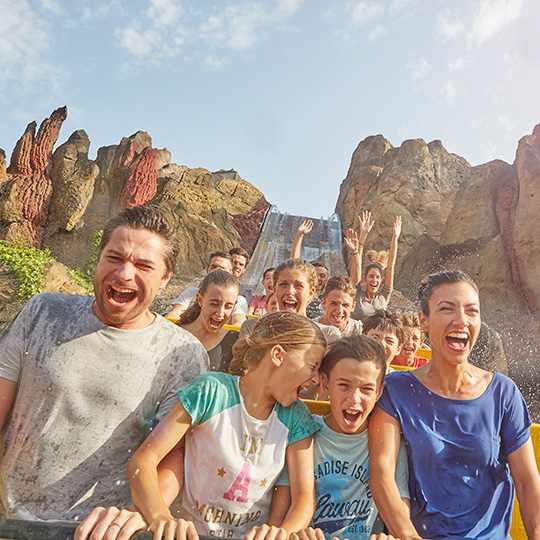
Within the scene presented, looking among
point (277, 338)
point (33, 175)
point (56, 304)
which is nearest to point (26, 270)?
point (33, 175)

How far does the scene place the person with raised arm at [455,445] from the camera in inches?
61.2

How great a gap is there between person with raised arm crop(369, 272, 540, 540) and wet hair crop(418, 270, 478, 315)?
0.10 ft

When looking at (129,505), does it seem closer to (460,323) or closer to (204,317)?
(460,323)

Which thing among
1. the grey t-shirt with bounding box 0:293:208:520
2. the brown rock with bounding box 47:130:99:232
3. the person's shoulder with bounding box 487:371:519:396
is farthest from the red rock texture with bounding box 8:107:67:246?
the person's shoulder with bounding box 487:371:519:396

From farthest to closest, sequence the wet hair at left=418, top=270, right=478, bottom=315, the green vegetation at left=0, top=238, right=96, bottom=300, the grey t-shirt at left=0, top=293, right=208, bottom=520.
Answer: the green vegetation at left=0, top=238, right=96, bottom=300
the wet hair at left=418, top=270, right=478, bottom=315
the grey t-shirt at left=0, top=293, right=208, bottom=520

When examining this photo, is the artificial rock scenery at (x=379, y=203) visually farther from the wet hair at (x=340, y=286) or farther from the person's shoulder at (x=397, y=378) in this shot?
the person's shoulder at (x=397, y=378)

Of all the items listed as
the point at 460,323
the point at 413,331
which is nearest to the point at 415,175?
the point at 413,331

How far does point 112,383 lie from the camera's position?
144 cm

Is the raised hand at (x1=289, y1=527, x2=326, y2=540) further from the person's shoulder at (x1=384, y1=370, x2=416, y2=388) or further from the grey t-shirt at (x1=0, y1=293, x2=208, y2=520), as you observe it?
the person's shoulder at (x1=384, y1=370, x2=416, y2=388)

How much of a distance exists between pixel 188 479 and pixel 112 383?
409mm

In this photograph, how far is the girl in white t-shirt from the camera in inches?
56.1

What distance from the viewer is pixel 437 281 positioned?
6.17 feet

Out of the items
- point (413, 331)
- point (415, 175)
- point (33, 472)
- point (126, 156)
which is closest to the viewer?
point (33, 472)

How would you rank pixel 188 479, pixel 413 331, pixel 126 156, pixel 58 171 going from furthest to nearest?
1. pixel 126 156
2. pixel 58 171
3. pixel 413 331
4. pixel 188 479
